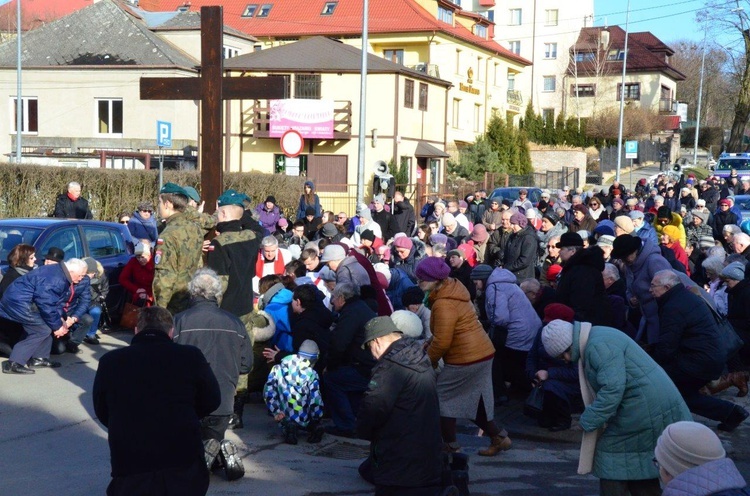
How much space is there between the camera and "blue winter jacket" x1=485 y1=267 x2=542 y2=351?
32.1ft

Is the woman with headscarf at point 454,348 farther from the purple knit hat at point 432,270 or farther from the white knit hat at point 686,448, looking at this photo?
the white knit hat at point 686,448

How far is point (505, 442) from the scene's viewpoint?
27.4 ft

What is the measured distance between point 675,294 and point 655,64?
77.7 meters

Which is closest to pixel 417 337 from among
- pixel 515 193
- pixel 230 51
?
pixel 515 193

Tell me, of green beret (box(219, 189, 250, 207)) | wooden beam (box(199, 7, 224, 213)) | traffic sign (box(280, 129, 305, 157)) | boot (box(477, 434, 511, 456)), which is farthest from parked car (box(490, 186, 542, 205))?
green beret (box(219, 189, 250, 207))

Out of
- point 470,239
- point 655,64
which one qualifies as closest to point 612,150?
point 655,64

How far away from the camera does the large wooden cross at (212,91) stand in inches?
400

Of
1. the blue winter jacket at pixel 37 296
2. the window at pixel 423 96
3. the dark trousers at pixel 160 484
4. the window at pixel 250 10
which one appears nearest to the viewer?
the dark trousers at pixel 160 484

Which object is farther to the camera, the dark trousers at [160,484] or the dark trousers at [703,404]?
the dark trousers at [703,404]

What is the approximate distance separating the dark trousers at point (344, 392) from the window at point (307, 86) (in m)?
35.1

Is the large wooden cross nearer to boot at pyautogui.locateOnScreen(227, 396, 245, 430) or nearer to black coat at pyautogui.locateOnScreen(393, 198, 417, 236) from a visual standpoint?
boot at pyautogui.locateOnScreen(227, 396, 245, 430)

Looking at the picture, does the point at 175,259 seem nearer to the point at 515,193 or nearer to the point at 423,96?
the point at 515,193

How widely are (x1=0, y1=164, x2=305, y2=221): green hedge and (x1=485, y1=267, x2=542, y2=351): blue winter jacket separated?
581 inches

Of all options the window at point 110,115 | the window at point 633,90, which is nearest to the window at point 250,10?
the window at point 110,115
